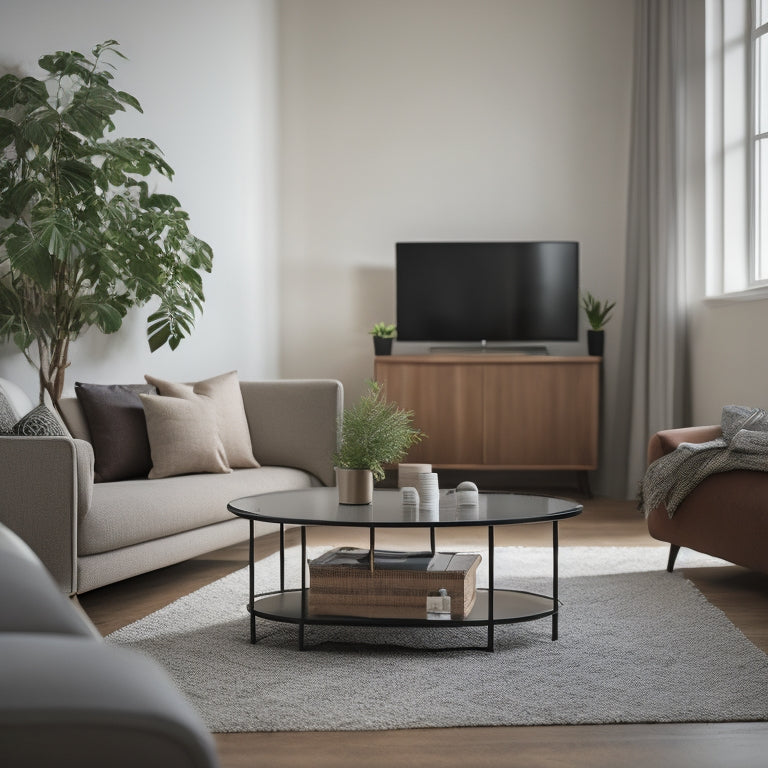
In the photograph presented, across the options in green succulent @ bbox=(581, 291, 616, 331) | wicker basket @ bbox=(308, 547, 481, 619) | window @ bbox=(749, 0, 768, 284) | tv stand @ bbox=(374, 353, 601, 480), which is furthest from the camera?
green succulent @ bbox=(581, 291, 616, 331)

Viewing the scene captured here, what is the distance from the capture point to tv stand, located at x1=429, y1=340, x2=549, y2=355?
611 cm

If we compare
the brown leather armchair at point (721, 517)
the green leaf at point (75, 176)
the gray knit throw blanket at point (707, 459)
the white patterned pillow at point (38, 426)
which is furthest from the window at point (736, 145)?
the white patterned pillow at point (38, 426)

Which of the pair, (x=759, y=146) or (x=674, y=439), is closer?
(x=674, y=439)

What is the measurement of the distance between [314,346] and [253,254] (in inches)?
32.0

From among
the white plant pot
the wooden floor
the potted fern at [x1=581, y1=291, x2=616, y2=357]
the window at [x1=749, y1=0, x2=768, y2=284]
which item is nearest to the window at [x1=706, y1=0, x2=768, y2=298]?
the window at [x1=749, y1=0, x2=768, y2=284]

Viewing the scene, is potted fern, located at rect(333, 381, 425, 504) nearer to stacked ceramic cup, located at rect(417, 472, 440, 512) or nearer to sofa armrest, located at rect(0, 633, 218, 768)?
stacked ceramic cup, located at rect(417, 472, 440, 512)

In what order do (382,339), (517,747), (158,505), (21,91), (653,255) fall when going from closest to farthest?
(517,747) < (158,505) < (21,91) < (653,255) < (382,339)

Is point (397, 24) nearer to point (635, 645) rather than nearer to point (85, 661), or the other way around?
point (635, 645)

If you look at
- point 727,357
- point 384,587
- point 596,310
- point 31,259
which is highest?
point 31,259

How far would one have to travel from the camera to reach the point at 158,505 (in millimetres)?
3275

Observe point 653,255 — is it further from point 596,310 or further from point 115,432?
point 115,432

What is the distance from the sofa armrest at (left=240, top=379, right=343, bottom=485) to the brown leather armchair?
1.40 meters

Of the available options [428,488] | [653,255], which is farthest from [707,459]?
[653,255]

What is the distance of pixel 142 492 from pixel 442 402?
9.16 ft
